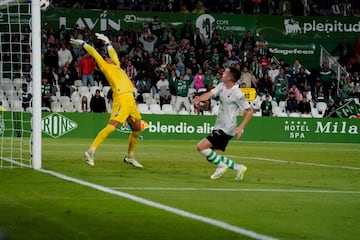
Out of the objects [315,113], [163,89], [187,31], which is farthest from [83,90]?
[315,113]

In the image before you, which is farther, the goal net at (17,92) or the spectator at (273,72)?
the spectator at (273,72)

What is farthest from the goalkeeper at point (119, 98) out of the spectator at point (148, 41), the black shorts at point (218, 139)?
the spectator at point (148, 41)

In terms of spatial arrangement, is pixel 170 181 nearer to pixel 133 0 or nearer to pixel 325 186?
pixel 325 186

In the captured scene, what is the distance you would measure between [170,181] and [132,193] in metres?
2.42

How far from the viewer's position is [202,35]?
129 ft

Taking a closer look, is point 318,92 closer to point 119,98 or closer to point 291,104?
point 291,104

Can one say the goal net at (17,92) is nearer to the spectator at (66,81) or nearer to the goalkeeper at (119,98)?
the goalkeeper at (119,98)

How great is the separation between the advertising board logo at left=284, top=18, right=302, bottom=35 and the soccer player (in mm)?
26483

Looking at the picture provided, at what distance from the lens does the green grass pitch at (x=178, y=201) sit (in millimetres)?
8586

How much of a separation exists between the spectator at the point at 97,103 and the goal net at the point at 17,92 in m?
4.22

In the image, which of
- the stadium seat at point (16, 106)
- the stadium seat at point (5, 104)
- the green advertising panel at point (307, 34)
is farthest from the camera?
the green advertising panel at point (307, 34)

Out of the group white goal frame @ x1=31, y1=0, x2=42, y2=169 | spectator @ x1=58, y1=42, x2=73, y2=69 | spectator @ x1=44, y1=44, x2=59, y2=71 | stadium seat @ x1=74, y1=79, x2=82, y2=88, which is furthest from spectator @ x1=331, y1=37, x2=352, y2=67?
white goal frame @ x1=31, y1=0, x2=42, y2=169

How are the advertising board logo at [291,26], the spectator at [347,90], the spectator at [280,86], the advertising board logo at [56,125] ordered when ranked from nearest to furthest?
the advertising board logo at [56,125] → the spectator at [280,86] → the spectator at [347,90] → the advertising board logo at [291,26]

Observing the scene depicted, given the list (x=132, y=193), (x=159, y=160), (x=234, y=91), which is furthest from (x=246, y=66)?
(x=132, y=193)
